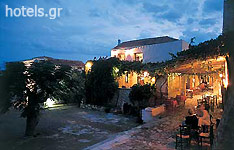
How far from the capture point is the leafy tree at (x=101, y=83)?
53.3 feet

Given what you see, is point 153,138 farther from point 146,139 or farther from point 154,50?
point 154,50

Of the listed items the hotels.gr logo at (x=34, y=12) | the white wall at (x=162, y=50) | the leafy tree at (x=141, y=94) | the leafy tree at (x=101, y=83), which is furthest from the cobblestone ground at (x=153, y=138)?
the white wall at (x=162, y=50)

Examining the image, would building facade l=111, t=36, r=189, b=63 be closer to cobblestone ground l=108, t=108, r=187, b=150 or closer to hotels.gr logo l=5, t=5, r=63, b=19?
cobblestone ground l=108, t=108, r=187, b=150

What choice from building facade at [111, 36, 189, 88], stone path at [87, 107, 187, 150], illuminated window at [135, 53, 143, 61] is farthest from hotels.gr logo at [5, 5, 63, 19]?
illuminated window at [135, 53, 143, 61]

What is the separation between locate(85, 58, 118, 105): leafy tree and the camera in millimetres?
16234

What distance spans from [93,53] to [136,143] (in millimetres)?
193656

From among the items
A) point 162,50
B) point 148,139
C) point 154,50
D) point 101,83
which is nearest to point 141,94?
point 101,83

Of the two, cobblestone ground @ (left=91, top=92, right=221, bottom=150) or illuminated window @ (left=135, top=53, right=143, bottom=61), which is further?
illuminated window @ (left=135, top=53, right=143, bottom=61)

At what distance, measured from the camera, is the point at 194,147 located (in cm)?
545

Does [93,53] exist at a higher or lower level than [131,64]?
higher

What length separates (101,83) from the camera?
1661 cm

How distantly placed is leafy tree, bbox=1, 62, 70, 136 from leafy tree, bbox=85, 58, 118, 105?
7.31m

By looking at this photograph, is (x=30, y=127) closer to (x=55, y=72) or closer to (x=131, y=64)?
(x=55, y=72)

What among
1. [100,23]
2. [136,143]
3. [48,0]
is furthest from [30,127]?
[100,23]
